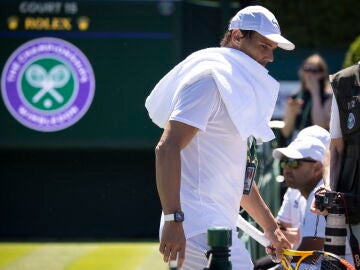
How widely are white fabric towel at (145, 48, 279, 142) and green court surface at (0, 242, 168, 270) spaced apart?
522 centimetres

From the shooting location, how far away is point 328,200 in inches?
193

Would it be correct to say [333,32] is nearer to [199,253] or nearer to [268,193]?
[268,193]

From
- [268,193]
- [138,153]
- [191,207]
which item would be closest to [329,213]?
[191,207]

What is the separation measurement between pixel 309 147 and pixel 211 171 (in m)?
1.93

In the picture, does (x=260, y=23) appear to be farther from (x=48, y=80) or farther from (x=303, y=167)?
(x=48, y=80)

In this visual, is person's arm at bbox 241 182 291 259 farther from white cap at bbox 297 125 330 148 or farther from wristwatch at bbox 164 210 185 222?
white cap at bbox 297 125 330 148

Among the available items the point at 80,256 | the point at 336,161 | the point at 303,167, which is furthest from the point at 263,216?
the point at 80,256

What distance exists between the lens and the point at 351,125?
5047 millimetres

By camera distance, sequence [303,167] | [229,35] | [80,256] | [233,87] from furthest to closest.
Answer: [80,256]
[303,167]
[229,35]
[233,87]

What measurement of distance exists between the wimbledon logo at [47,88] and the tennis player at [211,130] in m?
7.86

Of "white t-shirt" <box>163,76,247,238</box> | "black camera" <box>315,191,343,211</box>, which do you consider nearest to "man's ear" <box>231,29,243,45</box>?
"white t-shirt" <box>163,76,247,238</box>

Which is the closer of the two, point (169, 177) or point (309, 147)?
point (169, 177)

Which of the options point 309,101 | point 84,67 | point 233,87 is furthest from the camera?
point 84,67

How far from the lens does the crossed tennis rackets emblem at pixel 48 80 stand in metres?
12.4
